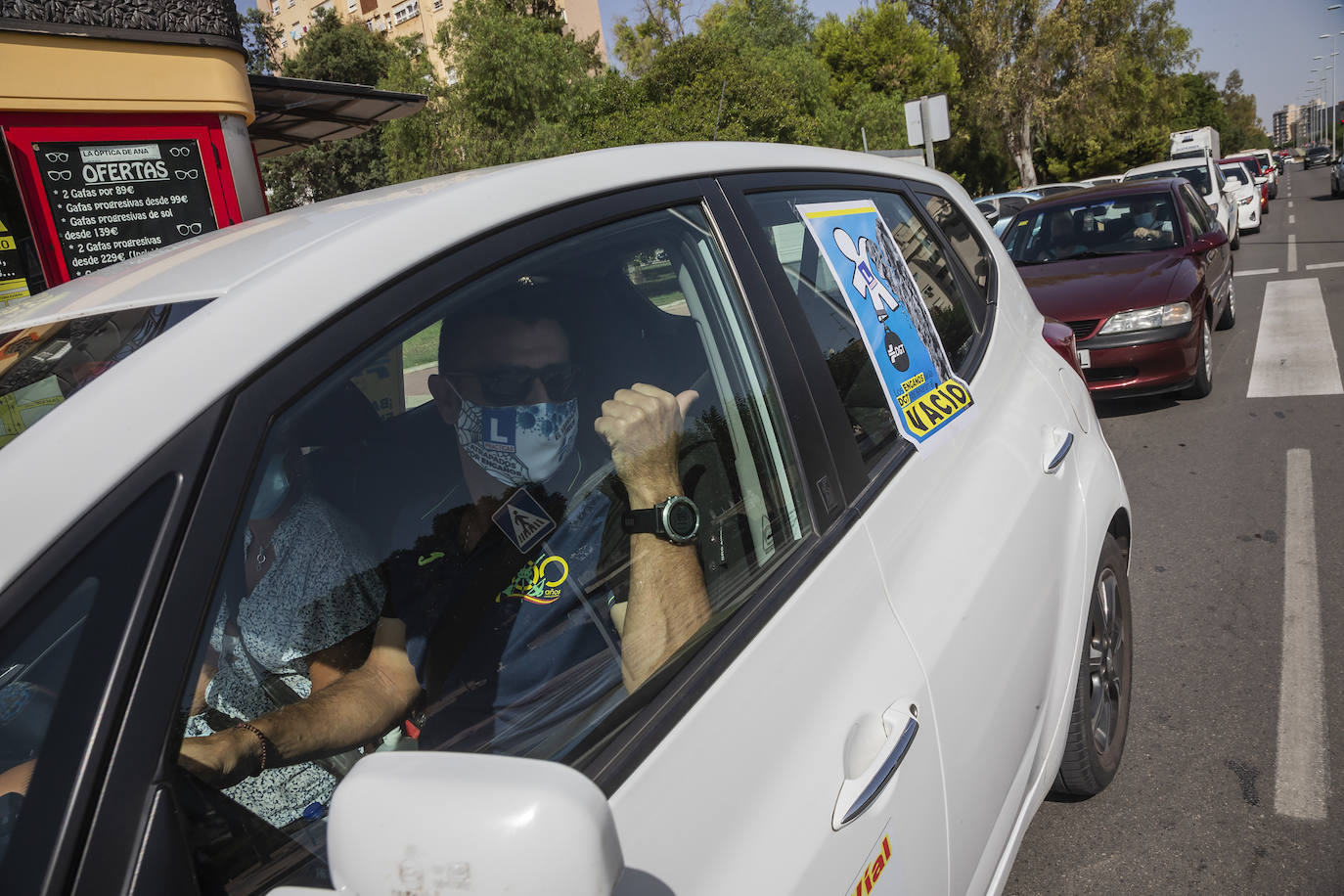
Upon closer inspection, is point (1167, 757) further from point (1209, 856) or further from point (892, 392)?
point (892, 392)

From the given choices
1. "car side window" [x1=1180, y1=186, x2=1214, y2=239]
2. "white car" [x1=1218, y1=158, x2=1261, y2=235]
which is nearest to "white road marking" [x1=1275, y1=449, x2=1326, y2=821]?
"car side window" [x1=1180, y1=186, x2=1214, y2=239]

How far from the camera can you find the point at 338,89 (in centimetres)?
543

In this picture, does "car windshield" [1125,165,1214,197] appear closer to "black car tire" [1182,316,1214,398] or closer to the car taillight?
"black car tire" [1182,316,1214,398]

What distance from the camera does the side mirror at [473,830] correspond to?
749mm

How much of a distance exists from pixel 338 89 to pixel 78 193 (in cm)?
175

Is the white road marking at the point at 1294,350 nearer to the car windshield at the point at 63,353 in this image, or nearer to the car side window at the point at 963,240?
the car side window at the point at 963,240

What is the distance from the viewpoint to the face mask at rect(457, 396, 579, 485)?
1.51 metres

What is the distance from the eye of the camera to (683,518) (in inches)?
59.1

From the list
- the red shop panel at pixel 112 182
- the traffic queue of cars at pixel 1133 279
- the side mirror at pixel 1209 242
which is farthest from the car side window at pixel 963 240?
the side mirror at pixel 1209 242

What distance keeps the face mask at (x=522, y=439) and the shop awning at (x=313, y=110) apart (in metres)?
4.37

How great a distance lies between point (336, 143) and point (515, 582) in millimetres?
35946

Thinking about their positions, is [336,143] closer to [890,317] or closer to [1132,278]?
[1132,278]

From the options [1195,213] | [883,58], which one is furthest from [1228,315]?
[883,58]

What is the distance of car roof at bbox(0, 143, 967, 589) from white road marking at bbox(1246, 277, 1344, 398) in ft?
23.5
